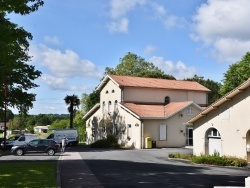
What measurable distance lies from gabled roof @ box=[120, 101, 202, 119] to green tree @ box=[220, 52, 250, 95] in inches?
521

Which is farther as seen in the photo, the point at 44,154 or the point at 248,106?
the point at 44,154

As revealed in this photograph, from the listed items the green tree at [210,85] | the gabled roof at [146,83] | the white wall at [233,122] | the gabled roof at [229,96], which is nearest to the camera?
the gabled roof at [229,96]

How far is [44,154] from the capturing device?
104 feet

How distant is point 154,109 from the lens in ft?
139

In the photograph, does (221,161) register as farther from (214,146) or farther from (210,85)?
(210,85)

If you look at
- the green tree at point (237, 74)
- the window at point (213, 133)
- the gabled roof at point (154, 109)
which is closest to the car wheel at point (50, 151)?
the gabled roof at point (154, 109)

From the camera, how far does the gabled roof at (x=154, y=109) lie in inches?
1550

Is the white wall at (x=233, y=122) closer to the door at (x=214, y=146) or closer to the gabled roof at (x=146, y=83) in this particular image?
the door at (x=214, y=146)

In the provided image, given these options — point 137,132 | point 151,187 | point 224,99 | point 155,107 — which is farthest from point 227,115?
point 155,107

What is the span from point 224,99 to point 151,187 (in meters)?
12.7

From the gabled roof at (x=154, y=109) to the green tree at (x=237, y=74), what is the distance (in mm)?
13233

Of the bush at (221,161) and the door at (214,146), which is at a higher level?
the door at (214,146)

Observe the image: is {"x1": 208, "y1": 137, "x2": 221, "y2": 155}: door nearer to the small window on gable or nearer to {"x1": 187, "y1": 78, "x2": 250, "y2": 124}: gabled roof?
{"x1": 187, "y1": 78, "x2": 250, "y2": 124}: gabled roof

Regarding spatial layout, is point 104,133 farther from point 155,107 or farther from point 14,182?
point 14,182
